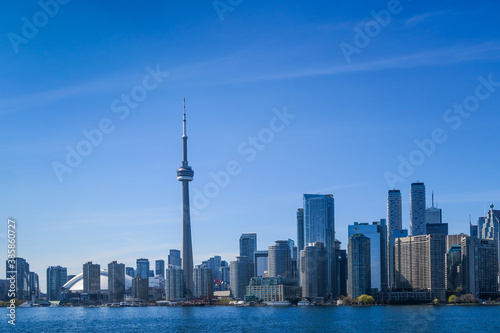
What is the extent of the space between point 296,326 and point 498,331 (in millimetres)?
35178

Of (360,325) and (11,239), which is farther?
(360,325)

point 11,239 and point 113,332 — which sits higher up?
point 11,239

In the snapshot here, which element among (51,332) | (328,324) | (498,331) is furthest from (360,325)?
(51,332)

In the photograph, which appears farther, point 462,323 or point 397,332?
point 462,323

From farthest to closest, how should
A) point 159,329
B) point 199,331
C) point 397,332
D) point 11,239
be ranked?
1. point 159,329
2. point 199,331
3. point 397,332
4. point 11,239

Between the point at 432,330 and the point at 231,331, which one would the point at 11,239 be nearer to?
the point at 231,331

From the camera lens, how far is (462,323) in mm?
131125

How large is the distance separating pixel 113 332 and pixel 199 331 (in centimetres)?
1509

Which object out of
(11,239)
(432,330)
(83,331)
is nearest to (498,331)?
(432,330)

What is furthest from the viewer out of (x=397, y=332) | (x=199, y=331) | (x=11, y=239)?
(x=199, y=331)

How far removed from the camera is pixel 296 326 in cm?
12638

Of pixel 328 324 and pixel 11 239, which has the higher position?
pixel 11 239

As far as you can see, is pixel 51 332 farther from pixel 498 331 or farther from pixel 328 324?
pixel 498 331

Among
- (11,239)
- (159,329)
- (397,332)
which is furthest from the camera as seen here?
(159,329)
